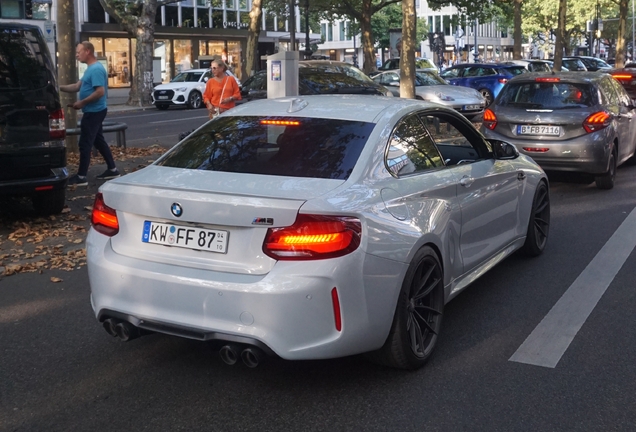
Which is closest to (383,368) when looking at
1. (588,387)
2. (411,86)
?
(588,387)

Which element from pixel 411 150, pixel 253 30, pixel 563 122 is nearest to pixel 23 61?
pixel 411 150

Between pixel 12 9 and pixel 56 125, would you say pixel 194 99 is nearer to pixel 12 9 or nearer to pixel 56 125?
pixel 12 9

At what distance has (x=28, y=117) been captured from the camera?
844 centimetres

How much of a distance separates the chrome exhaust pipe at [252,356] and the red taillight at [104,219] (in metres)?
1.01

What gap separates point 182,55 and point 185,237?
169 feet

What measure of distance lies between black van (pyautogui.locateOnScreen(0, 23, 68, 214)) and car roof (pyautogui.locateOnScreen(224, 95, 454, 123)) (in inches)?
143

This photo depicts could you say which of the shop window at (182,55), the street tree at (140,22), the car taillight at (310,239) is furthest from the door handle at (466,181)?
the shop window at (182,55)

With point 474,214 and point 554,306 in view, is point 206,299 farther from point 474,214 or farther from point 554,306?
point 554,306

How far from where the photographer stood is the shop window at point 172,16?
5244 centimetres

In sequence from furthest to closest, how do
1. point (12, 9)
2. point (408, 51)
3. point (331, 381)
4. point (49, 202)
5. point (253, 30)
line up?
point (253, 30) → point (408, 51) → point (12, 9) → point (49, 202) → point (331, 381)

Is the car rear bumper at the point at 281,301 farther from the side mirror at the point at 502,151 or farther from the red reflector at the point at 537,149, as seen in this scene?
the red reflector at the point at 537,149

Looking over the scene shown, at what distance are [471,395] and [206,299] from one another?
143 centimetres

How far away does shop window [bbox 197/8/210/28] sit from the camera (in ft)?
180

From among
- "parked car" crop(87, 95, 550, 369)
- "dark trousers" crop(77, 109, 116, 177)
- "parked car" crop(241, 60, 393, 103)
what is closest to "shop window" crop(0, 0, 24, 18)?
"parked car" crop(241, 60, 393, 103)
